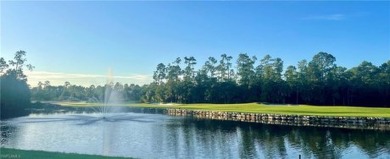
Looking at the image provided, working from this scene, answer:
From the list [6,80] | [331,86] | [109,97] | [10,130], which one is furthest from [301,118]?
[6,80]

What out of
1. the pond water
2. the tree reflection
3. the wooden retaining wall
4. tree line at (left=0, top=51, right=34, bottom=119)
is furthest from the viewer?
tree line at (left=0, top=51, right=34, bottom=119)

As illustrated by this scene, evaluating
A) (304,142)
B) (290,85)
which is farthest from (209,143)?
(290,85)

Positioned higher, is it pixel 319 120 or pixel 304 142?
pixel 319 120

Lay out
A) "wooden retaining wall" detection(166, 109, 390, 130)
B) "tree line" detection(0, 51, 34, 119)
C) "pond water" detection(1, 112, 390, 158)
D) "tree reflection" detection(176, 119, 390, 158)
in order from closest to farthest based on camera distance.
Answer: "pond water" detection(1, 112, 390, 158)
"tree reflection" detection(176, 119, 390, 158)
"wooden retaining wall" detection(166, 109, 390, 130)
"tree line" detection(0, 51, 34, 119)

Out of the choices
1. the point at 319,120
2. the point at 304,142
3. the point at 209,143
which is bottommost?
the point at 209,143

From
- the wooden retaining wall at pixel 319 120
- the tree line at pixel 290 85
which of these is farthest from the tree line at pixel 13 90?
the wooden retaining wall at pixel 319 120

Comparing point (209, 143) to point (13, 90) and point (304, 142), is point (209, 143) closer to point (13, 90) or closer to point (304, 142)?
point (304, 142)

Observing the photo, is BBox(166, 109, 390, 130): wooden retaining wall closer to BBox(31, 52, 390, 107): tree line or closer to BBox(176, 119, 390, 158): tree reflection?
BBox(176, 119, 390, 158): tree reflection

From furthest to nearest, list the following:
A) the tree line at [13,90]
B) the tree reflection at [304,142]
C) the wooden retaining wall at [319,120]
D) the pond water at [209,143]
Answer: the tree line at [13,90]
the wooden retaining wall at [319,120]
the tree reflection at [304,142]
the pond water at [209,143]

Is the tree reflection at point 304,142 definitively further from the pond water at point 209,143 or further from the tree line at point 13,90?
the tree line at point 13,90

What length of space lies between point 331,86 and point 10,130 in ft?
284

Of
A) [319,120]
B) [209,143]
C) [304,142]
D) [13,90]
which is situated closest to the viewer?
[209,143]

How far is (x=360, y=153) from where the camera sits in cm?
3322

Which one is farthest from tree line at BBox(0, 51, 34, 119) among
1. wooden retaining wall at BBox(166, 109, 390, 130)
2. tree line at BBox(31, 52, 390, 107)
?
wooden retaining wall at BBox(166, 109, 390, 130)
